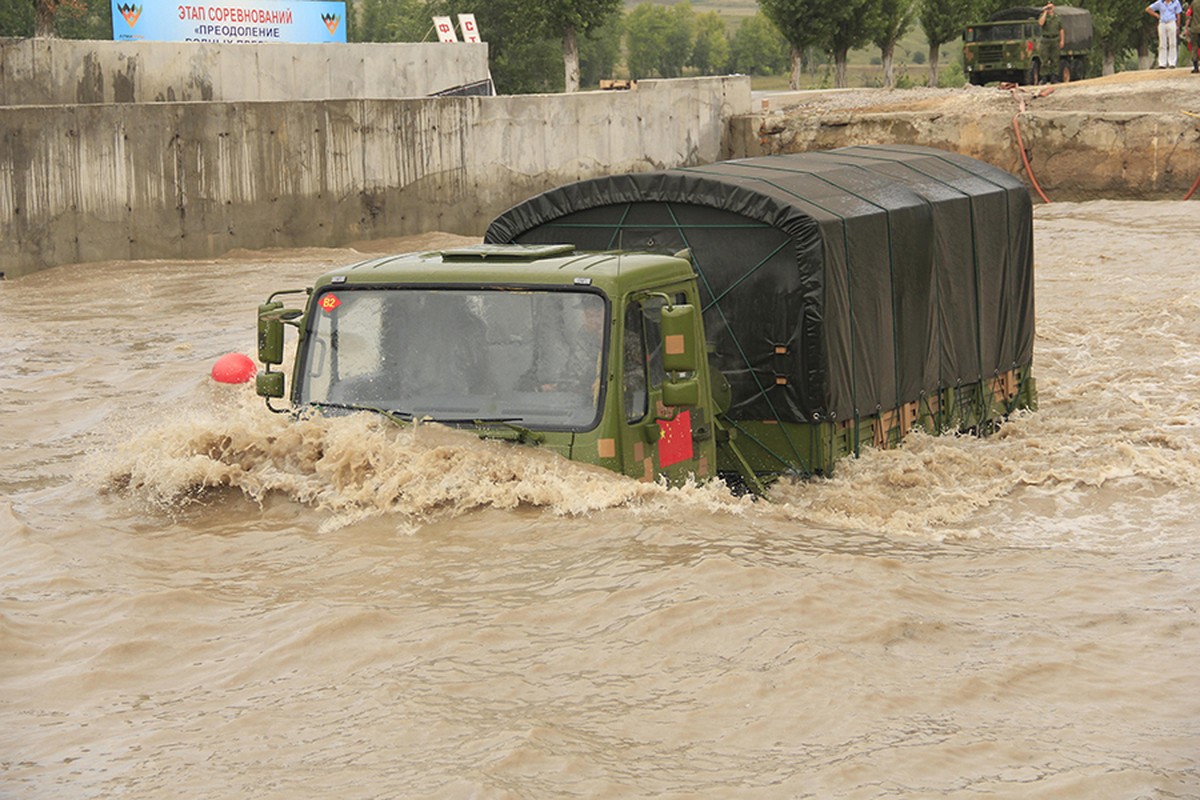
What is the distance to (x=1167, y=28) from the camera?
113ft

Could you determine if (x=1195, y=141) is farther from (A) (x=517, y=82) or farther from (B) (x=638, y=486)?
(A) (x=517, y=82)

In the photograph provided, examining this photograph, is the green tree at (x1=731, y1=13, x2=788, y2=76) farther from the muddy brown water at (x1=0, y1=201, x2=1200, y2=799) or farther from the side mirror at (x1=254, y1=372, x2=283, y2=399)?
the side mirror at (x1=254, y1=372, x2=283, y2=399)

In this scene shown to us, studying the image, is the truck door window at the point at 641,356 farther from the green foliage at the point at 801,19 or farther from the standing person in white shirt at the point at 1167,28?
the green foliage at the point at 801,19

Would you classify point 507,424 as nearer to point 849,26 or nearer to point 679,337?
point 679,337

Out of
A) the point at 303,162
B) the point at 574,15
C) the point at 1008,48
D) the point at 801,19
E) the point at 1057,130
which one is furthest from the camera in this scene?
the point at 801,19

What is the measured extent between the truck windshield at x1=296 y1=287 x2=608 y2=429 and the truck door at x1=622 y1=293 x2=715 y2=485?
17cm

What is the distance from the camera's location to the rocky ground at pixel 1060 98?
98.3 feet

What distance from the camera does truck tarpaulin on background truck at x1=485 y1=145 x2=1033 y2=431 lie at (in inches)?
385

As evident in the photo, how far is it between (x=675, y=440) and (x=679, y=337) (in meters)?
0.78

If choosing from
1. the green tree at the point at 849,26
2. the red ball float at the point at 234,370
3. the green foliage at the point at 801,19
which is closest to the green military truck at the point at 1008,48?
the green tree at the point at 849,26

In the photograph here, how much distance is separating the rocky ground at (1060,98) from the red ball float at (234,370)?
19.4m

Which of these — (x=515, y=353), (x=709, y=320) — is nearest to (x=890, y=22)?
(x=709, y=320)

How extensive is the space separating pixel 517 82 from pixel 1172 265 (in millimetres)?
41578

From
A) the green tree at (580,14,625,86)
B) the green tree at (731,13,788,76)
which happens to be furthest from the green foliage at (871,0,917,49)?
the green tree at (731,13,788,76)
